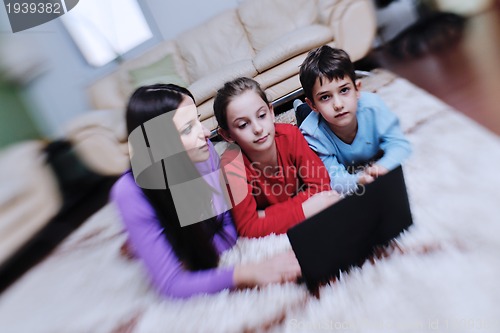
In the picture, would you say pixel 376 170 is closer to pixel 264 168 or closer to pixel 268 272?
pixel 264 168

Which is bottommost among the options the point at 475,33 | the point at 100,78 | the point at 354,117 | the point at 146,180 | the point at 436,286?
the point at 475,33

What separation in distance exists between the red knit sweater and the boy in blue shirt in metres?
0.07

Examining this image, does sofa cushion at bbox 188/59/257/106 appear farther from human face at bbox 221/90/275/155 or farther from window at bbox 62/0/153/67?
human face at bbox 221/90/275/155

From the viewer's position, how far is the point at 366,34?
2080 millimetres

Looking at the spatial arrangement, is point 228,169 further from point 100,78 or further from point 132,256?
point 100,78

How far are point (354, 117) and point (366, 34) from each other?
1419 millimetres

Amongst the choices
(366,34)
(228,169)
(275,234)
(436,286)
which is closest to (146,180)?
(228,169)

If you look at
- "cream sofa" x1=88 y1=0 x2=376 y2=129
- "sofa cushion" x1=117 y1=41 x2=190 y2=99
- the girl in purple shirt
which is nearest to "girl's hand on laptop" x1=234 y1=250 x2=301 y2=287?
the girl in purple shirt

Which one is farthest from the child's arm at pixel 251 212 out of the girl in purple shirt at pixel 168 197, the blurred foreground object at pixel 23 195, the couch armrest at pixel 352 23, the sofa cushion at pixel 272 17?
the sofa cushion at pixel 272 17

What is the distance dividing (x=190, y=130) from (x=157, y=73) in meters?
2.06

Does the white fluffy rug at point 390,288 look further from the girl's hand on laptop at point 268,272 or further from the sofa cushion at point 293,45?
the sofa cushion at point 293,45

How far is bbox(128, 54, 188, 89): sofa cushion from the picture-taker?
8.14ft

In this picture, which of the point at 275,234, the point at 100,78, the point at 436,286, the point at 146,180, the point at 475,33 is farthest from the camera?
the point at 100,78

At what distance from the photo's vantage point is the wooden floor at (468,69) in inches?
45.0
